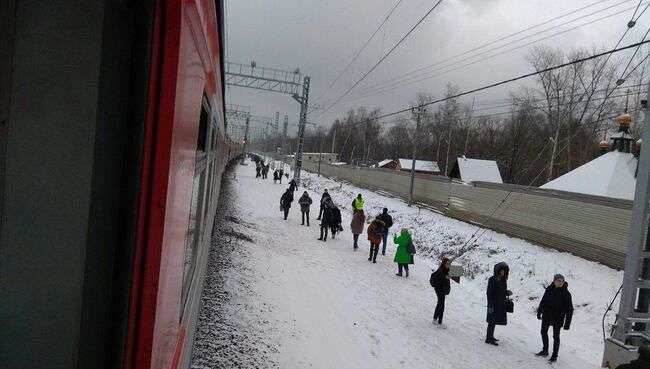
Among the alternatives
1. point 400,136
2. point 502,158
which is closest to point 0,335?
point 502,158

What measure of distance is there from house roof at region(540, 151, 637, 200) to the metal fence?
2.09 meters

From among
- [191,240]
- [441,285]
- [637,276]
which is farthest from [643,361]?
[191,240]

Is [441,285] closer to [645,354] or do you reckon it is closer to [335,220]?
[645,354]

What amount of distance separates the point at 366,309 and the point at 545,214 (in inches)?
432

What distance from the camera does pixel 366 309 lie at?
8.11 meters

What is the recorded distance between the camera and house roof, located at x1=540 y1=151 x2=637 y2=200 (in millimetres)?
16656

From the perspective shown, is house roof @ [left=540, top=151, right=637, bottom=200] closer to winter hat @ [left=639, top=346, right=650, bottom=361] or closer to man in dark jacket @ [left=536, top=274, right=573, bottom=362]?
man in dark jacket @ [left=536, top=274, right=573, bottom=362]

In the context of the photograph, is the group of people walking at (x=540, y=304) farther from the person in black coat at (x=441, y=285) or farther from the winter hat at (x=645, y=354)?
the winter hat at (x=645, y=354)

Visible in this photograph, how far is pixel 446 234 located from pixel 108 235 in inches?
750

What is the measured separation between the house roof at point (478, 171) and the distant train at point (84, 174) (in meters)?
33.7

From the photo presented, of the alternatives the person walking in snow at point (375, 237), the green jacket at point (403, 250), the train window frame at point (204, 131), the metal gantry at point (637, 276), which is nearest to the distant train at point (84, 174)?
the train window frame at point (204, 131)

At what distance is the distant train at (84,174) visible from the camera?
105 cm

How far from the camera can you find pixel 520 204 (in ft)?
58.9

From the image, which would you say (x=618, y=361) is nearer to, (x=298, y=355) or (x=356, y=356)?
(x=356, y=356)
